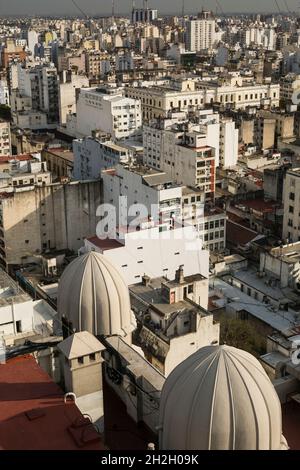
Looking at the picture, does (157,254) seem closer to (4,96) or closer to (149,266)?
(149,266)

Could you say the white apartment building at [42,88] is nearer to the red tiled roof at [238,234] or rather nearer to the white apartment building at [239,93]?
the white apartment building at [239,93]

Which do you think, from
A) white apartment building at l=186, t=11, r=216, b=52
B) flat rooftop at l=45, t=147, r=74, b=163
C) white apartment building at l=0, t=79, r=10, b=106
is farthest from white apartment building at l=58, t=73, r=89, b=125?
white apartment building at l=186, t=11, r=216, b=52

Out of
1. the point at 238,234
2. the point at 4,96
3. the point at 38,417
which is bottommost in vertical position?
the point at 238,234

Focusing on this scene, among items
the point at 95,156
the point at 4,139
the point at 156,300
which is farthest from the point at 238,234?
the point at 4,139

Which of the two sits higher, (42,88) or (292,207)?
(42,88)

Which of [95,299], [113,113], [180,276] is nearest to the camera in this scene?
[95,299]

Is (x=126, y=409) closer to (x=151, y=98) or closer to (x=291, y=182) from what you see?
(x=291, y=182)

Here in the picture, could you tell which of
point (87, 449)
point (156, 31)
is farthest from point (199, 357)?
point (156, 31)
